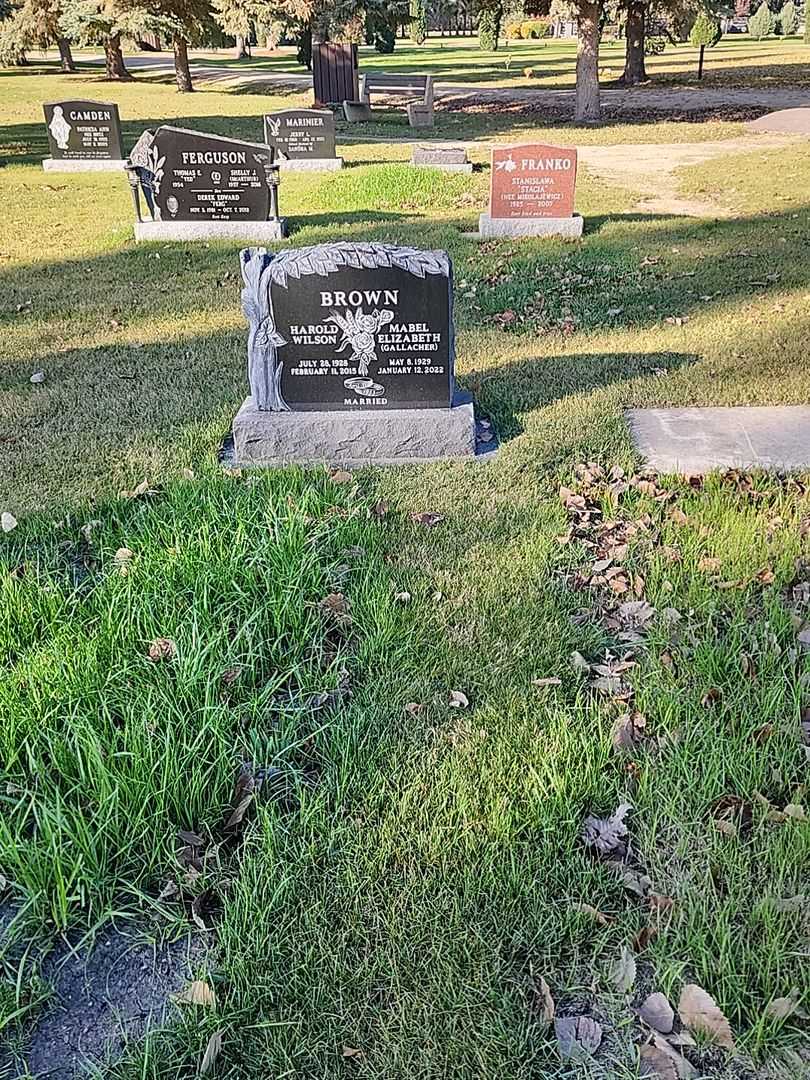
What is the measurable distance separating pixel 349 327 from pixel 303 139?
1359 cm

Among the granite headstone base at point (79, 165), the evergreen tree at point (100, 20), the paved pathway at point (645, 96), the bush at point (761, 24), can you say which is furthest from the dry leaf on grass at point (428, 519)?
the bush at point (761, 24)

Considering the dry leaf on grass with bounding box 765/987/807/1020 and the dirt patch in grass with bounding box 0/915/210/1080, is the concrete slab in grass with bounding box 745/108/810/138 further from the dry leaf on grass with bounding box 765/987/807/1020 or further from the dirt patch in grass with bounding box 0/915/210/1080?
the dirt patch in grass with bounding box 0/915/210/1080

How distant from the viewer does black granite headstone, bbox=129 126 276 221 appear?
1062 cm

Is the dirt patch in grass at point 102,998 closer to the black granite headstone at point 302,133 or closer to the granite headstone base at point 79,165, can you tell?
the black granite headstone at point 302,133

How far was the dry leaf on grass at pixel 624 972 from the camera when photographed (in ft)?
7.15

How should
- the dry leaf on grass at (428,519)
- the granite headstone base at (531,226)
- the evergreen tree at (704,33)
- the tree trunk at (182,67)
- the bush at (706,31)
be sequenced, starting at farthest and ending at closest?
1. the tree trunk at (182,67)
2. the bush at (706,31)
3. the evergreen tree at (704,33)
4. the granite headstone base at (531,226)
5. the dry leaf on grass at (428,519)

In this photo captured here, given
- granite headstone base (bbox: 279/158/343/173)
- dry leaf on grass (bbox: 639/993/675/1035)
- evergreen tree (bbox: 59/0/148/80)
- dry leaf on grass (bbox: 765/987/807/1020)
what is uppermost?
evergreen tree (bbox: 59/0/148/80)

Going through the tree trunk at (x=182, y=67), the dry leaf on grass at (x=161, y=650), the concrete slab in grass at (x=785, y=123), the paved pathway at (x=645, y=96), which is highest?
the tree trunk at (x=182, y=67)

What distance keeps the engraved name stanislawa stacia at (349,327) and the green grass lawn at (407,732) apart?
58 cm

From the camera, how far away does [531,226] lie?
11.2m

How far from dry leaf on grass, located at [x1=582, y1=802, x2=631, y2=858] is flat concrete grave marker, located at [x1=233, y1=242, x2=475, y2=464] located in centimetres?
290

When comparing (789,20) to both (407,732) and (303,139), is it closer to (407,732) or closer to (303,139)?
(303,139)

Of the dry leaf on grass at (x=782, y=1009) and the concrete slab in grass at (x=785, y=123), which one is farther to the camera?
the concrete slab in grass at (x=785, y=123)

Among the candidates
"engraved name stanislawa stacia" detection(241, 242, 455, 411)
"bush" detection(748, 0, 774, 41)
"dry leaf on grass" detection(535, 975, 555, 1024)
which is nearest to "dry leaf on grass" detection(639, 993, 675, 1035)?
"dry leaf on grass" detection(535, 975, 555, 1024)
